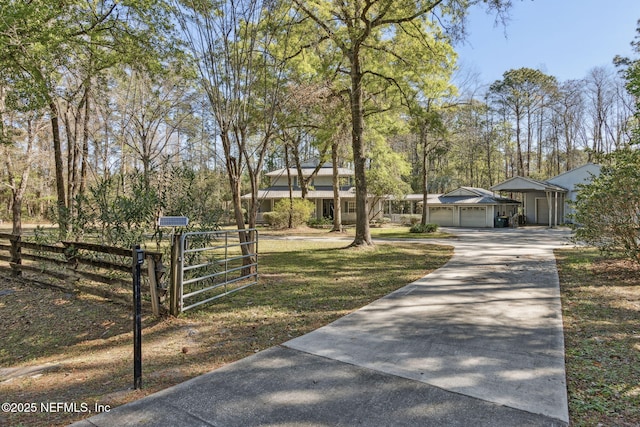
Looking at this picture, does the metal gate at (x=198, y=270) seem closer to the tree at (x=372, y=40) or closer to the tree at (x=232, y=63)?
the tree at (x=232, y=63)

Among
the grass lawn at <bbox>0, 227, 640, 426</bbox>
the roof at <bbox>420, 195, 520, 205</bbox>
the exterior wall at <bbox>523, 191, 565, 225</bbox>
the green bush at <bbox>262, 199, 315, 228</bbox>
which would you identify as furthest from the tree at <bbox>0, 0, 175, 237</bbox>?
the exterior wall at <bbox>523, 191, 565, 225</bbox>

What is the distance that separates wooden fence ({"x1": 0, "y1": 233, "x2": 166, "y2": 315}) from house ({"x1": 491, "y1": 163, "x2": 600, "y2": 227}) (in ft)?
82.2

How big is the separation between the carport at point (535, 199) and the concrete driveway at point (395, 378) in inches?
933

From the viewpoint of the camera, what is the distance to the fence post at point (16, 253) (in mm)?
7836

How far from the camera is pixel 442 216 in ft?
99.3

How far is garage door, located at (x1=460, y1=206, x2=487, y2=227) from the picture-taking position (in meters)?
28.1

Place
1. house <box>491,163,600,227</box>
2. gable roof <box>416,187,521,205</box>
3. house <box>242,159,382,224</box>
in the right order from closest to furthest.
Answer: house <box>491,163,600,227</box>
gable roof <box>416,187,521,205</box>
house <box>242,159,382,224</box>

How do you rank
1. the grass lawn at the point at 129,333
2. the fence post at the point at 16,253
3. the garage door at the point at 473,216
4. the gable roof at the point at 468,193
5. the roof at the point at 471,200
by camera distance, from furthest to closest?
1. the gable roof at the point at 468,193
2. the garage door at the point at 473,216
3. the roof at the point at 471,200
4. the fence post at the point at 16,253
5. the grass lawn at the point at 129,333

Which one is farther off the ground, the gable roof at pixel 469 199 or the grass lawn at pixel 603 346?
the gable roof at pixel 469 199

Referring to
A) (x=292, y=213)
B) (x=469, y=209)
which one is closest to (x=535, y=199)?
(x=469, y=209)

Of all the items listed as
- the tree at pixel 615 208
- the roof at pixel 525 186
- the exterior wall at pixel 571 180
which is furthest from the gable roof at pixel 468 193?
the tree at pixel 615 208

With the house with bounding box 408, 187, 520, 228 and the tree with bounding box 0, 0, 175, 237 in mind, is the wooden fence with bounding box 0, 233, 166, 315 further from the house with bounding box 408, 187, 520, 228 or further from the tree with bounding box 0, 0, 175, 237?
the house with bounding box 408, 187, 520, 228

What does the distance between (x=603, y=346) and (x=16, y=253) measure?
10.6m

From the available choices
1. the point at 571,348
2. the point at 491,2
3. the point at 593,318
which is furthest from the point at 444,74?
the point at 571,348
